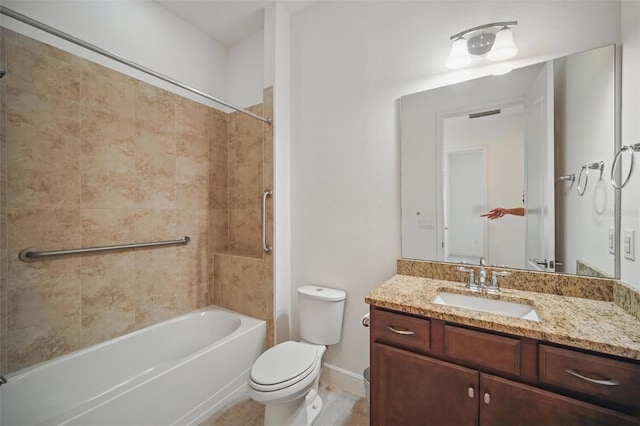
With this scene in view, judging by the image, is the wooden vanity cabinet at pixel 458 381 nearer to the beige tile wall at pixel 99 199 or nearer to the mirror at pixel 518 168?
the mirror at pixel 518 168

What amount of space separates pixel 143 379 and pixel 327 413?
3.60 feet

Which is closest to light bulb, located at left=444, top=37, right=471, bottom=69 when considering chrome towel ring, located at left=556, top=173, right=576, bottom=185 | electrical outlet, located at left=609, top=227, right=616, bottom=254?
chrome towel ring, located at left=556, top=173, right=576, bottom=185

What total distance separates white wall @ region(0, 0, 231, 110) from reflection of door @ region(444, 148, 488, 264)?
2.21 metres

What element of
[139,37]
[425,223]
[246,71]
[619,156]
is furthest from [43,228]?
[619,156]

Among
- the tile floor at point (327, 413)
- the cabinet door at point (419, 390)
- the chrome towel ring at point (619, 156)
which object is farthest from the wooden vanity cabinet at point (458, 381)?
the chrome towel ring at point (619, 156)

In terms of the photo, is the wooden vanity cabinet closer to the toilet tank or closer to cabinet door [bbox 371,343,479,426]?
cabinet door [bbox 371,343,479,426]

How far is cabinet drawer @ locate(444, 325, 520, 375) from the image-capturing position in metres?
0.95

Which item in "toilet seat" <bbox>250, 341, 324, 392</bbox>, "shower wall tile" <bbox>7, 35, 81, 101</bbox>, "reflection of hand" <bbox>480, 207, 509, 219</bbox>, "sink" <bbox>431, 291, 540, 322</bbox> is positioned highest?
"shower wall tile" <bbox>7, 35, 81, 101</bbox>

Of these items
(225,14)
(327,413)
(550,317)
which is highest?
(225,14)

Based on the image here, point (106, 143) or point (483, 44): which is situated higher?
point (483, 44)

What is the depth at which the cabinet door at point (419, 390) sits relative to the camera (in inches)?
40.8

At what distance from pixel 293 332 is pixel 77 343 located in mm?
1425

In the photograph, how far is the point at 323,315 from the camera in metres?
1.86

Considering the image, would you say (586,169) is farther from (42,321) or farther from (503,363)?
(42,321)
